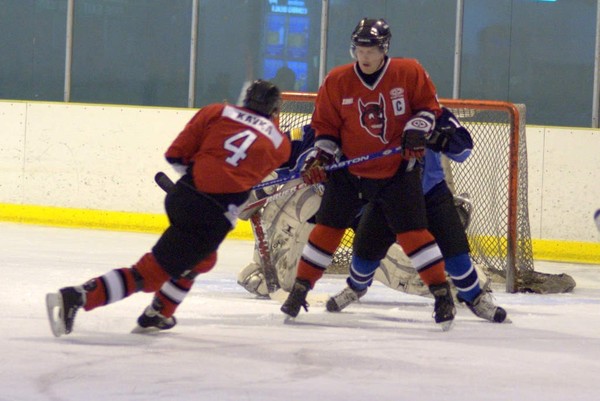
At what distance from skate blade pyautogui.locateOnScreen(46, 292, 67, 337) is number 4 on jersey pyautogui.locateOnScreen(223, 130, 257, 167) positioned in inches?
23.7

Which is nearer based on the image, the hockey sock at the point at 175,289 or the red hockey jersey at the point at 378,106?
the hockey sock at the point at 175,289

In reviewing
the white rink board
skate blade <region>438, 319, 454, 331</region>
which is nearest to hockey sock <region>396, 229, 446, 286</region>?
→ skate blade <region>438, 319, 454, 331</region>

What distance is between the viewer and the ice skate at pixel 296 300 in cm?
360

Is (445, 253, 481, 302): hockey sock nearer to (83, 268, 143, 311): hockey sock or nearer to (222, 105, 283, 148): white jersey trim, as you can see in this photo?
(222, 105, 283, 148): white jersey trim

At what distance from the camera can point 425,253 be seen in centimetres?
345

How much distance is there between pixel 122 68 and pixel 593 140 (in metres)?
3.26

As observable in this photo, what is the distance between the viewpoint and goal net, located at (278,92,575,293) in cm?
492

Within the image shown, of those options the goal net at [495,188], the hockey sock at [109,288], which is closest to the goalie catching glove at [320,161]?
the hockey sock at [109,288]

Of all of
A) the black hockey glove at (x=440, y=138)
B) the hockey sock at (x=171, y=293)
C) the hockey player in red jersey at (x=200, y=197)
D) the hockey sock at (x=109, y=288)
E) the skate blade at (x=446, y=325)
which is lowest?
the skate blade at (x=446, y=325)

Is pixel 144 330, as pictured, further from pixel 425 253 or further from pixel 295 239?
pixel 295 239

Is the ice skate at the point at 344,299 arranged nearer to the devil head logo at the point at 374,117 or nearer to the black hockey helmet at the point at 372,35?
the devil head logo at the point at 374,117

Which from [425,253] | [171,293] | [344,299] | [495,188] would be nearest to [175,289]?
[171,293]

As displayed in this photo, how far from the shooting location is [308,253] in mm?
3645

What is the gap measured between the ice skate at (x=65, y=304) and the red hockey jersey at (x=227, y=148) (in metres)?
0.45
